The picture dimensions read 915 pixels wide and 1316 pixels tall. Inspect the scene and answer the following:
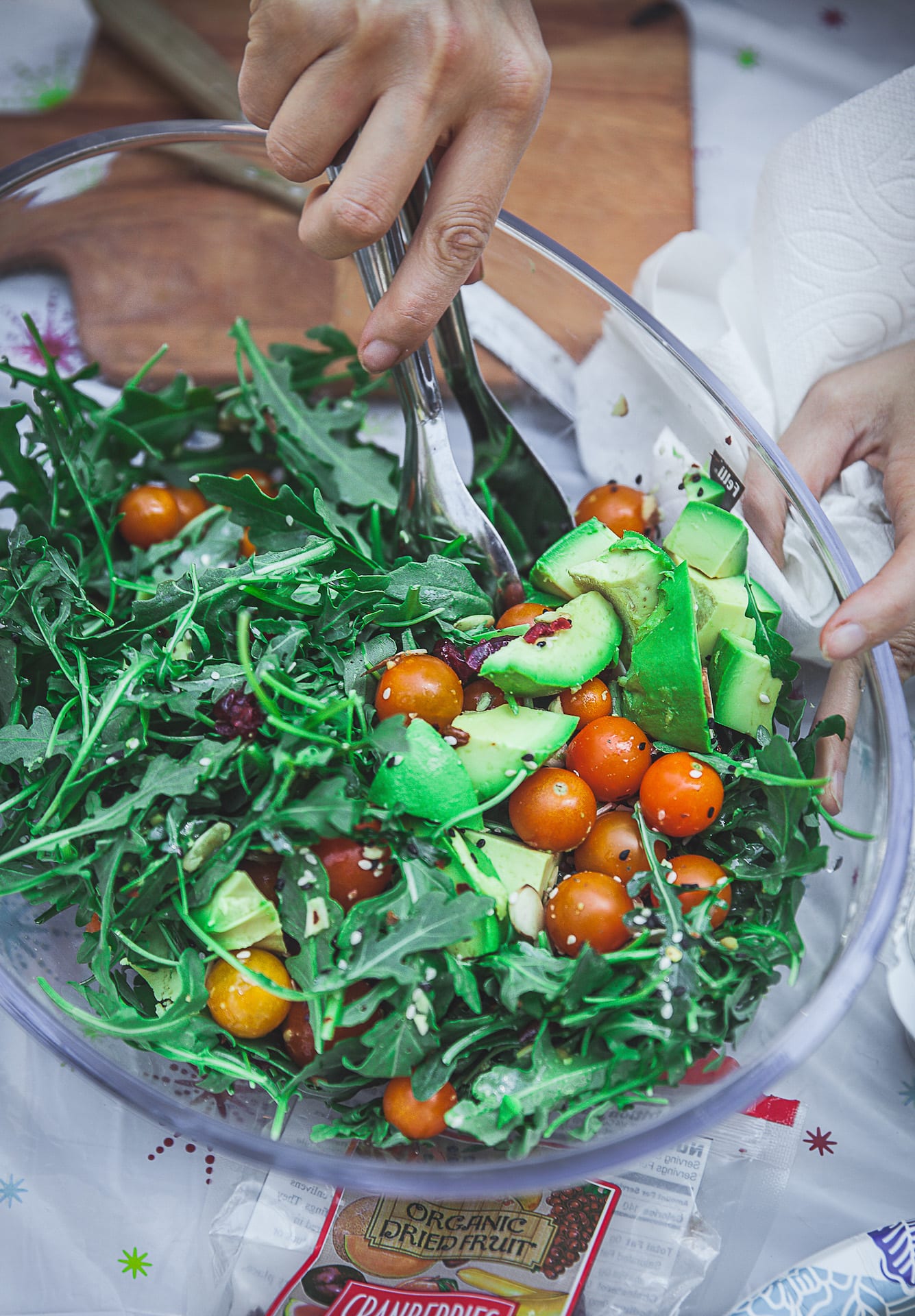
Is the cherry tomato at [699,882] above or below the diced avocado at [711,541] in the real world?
Result: below

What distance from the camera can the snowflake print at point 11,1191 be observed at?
2.77ft

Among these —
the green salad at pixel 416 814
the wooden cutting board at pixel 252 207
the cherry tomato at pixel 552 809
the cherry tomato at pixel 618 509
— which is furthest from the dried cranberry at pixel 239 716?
the wooden cutting board at pixel 252 207

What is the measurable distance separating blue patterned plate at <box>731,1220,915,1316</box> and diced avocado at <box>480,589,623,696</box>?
0.53 metres

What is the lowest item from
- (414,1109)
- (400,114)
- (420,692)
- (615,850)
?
(414,1109)

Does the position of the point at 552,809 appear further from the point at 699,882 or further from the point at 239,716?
the point at 239,716

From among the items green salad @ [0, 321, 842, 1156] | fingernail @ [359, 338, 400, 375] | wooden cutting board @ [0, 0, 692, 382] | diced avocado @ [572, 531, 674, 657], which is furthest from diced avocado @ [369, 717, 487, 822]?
wooden cutting board @ [0, 0, 692, 382]

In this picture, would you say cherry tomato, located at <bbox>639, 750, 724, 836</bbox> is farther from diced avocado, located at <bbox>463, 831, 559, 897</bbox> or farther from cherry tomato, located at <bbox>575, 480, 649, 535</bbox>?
cherry tomato, located at <bbox>575, 480, 649, 535</bbox>

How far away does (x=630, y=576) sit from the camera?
2.61 feet

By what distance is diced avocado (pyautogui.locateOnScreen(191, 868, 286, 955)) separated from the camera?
2.28 feet

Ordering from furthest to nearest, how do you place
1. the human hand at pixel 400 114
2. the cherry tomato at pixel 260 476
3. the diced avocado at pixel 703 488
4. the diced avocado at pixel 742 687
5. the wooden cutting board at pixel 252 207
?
the wooden cutting board at pixel 252 207 < the cherry tomato at pixel 260 476 < the diced avocado at pixel 703 488 < the diced avocado at pixel 742 687 < the human hand at pixel 400 114

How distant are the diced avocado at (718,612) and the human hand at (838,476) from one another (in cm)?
7

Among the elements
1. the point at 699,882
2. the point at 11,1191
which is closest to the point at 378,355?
the point at 699,882

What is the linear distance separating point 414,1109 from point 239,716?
1.06 ft

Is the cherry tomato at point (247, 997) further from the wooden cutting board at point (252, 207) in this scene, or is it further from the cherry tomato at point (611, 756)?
the wooden cutting board at point (252, 207)
